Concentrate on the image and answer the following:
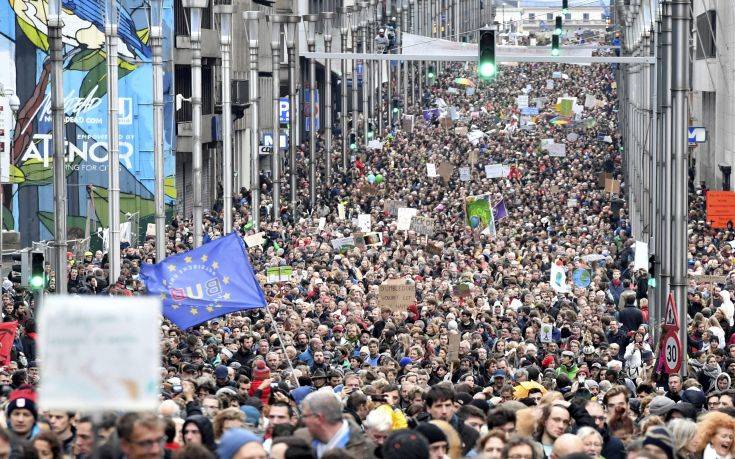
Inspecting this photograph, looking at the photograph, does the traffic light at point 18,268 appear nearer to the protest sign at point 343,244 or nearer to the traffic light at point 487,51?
the traffic light at point 487,51

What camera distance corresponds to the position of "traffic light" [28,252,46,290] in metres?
26.1

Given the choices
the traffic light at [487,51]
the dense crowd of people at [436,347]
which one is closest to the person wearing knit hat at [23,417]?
the dense crowd of people at [436,347]

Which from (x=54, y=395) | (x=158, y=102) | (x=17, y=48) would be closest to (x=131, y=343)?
(x=54, y=395)

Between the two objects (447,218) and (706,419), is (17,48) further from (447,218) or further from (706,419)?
(706,419)

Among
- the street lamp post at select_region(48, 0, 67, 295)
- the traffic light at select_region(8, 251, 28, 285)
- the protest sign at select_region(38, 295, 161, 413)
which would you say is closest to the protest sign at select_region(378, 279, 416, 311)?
the street lamp post at select_region(48, 0, 67, 295)

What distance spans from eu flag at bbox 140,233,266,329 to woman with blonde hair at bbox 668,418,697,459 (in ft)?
29.0

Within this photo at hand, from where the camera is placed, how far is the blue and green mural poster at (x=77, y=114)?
5969 cm

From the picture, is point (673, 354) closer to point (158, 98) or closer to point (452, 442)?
point (452, 442)

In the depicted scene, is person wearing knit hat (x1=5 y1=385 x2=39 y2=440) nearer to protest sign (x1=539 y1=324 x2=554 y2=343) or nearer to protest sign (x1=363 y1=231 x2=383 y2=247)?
protest sign (x1=539 y1=324 x2=554 y2=343)

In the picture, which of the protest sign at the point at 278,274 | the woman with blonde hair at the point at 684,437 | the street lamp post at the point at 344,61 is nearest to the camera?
the woman with blonde hair at the point at 684,437

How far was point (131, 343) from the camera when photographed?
773cm

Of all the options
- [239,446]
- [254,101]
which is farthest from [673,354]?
[254,101]

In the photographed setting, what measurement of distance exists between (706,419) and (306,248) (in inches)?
1204

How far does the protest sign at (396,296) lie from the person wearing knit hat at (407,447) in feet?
62.4
